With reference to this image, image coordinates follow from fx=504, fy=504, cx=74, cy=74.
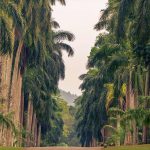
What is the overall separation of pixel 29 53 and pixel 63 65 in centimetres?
1678

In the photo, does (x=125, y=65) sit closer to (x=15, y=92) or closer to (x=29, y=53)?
(x=29, y=53)

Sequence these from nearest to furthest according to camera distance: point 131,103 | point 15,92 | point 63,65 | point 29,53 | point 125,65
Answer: point 125,65
point 15,92
point 131,103
point 29,53
point 63,65

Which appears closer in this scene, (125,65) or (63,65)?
(125,65)

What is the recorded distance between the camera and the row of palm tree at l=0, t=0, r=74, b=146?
34.7 m

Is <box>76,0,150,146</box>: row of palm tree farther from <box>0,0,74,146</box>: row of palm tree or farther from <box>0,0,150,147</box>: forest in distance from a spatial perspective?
<box>0,0,74,146</box>: row of palm tree

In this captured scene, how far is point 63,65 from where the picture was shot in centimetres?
6041

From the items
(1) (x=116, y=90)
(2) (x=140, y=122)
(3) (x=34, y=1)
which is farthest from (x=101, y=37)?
(2) (x=140, y=122)

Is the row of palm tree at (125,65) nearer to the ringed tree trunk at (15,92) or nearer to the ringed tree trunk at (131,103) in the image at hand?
the ringed tree trunk at (131,103)

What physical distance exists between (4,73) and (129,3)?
509 inches

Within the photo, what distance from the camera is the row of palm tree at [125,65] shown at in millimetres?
27495

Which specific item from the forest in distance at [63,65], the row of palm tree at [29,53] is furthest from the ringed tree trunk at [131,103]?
the row of palm tree at [29,53]

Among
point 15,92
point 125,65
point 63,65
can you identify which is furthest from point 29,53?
point 63,65

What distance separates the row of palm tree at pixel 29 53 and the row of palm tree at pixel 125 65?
192 inches

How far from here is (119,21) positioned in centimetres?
3142
